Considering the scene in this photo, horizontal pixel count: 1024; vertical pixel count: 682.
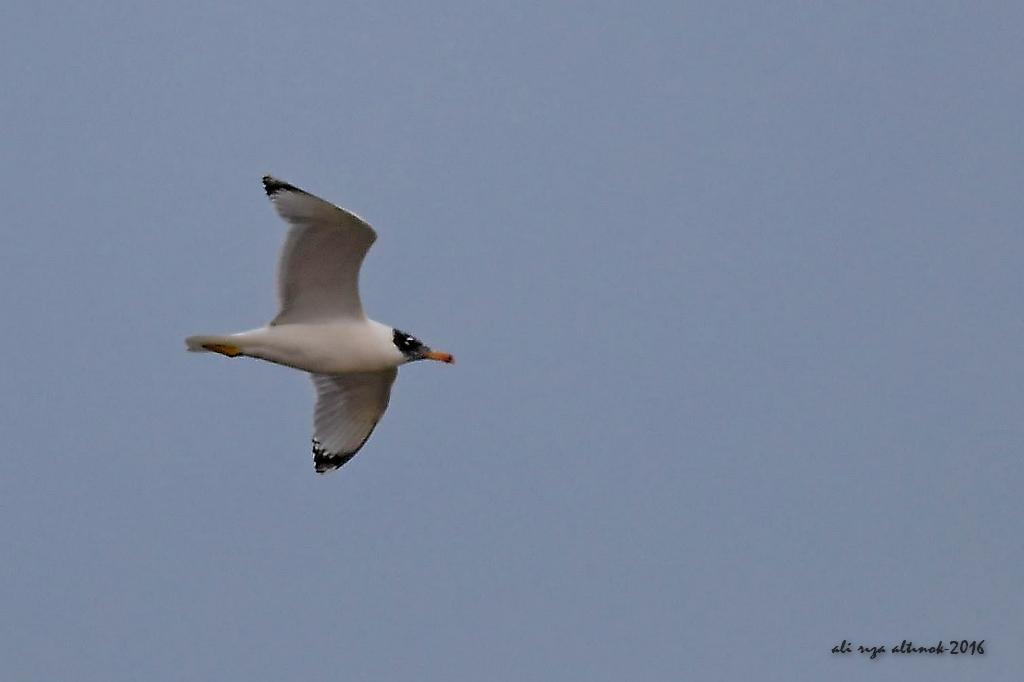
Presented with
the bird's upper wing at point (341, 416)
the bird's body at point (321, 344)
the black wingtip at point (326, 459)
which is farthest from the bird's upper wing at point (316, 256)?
the black wingtip at point (326, 459)

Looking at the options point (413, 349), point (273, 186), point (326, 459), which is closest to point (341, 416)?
point (326, 459)

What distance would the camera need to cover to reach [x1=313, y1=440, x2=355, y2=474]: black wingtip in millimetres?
14492

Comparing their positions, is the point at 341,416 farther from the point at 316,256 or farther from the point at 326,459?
the point at 316,256

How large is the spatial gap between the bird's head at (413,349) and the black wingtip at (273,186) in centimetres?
168

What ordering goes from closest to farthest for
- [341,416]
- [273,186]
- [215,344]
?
[273,186] < [215,344] < [341,416]

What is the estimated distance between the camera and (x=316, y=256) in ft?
42.0

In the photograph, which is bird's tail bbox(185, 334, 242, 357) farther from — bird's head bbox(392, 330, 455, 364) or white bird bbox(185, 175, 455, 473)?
bird's head bbox(392, 330, 455, 364)

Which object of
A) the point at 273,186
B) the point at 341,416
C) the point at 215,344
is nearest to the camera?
the point at 273,186

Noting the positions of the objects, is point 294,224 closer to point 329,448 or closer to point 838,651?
point 329,448

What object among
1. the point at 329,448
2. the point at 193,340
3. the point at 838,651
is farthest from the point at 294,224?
the point at 838,651

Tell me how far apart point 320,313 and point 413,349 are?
817 mm

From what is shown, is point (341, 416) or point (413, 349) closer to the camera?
point (413, 349)

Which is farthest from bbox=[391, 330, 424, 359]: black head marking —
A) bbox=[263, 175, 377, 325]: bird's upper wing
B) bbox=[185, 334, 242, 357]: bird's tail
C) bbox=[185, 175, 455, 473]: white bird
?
bbox=[185, 334, 242, 357]: bird's tail

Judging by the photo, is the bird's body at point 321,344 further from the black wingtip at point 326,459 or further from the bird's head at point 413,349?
the black wingtip at point 326,459
